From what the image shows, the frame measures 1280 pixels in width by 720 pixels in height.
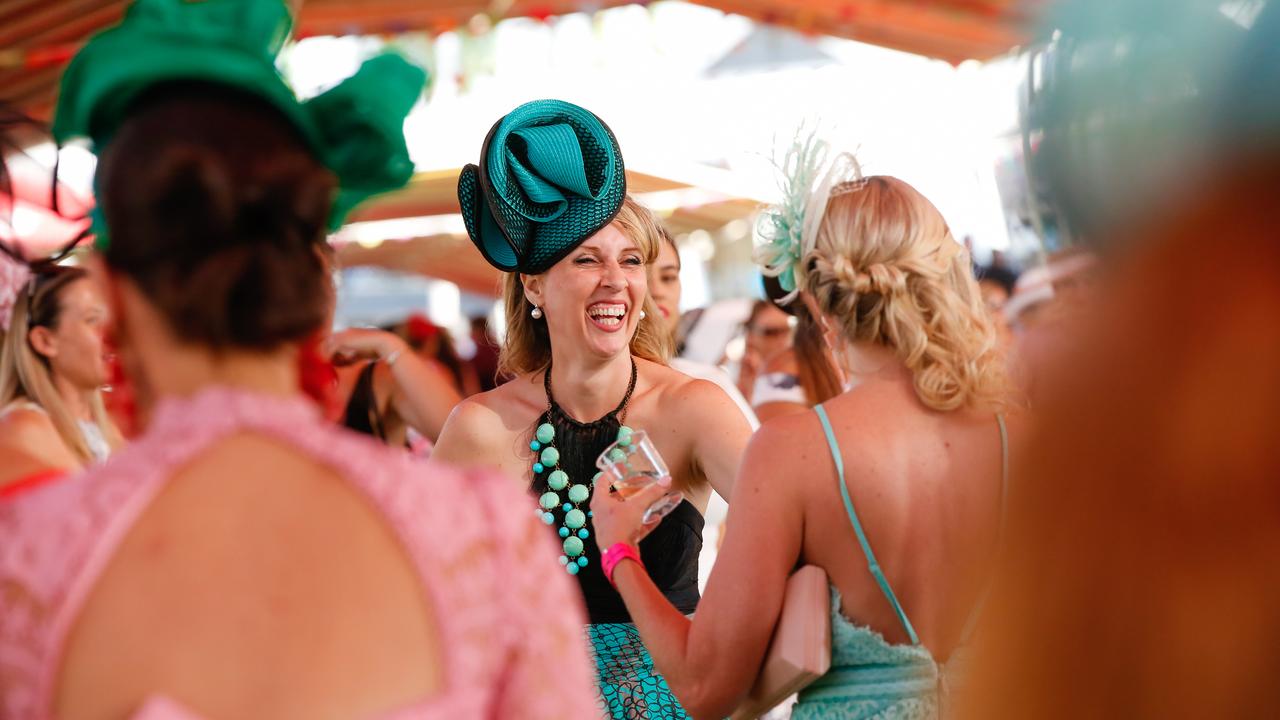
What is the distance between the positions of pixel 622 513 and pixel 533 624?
1034mm

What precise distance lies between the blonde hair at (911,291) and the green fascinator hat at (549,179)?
806 mm

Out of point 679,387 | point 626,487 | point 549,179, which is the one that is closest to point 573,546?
point 679,387

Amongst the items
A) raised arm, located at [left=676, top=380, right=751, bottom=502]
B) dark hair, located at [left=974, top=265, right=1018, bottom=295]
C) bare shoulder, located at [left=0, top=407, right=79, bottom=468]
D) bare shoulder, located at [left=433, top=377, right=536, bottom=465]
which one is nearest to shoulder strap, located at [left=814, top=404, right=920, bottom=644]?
raised arm, located at [left=676, top=380, right=751, bottom=502]

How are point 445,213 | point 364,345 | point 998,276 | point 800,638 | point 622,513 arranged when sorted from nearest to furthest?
point 800,638
point 622,513
point 364,345
point 998,276
point 445,213

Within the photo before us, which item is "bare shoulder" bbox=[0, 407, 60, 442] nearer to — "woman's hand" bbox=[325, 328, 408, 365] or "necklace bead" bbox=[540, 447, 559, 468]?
"woman's hand" bbox=[325, 328, 408, 365]

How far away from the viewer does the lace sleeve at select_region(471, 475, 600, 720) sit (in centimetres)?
114

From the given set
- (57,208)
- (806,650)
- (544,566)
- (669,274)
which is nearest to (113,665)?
(544,566)

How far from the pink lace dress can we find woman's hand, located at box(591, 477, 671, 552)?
0.96 metres

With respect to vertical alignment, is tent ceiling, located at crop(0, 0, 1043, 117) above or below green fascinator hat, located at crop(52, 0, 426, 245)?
below

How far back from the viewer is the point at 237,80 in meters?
1.14

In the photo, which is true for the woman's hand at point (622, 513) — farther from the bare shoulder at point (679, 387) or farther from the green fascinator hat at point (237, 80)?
the green fascinator hat at point (237, 80)

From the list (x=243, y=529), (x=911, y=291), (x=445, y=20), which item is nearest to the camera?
(x=243, y=529)

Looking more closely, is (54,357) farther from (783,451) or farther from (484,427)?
(783,451)

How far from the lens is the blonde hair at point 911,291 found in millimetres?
2025
